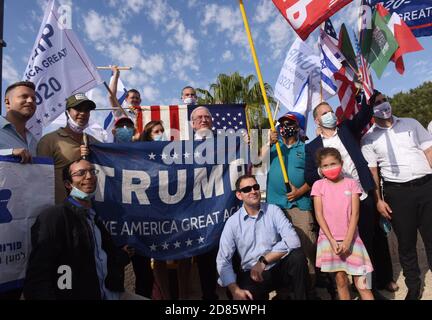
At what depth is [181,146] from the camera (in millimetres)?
3791

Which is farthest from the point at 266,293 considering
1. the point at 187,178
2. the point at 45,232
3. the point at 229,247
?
the point at 45,232

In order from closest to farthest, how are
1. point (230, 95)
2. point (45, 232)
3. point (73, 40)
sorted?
1. point (45, 232)
2. point (73, 40)
3. point (230, 95)

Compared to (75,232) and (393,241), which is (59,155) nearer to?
(75,232)

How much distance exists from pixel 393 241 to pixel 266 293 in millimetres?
3809

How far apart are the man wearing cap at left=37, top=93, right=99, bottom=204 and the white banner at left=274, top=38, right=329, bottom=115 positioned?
15.3 feet

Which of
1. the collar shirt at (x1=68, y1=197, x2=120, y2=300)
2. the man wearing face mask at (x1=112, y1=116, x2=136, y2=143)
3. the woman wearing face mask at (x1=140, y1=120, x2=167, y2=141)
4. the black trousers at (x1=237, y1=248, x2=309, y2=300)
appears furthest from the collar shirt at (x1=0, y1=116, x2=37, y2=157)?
the black trousers at (x1=237, y1=248, x2=309, y2=300)

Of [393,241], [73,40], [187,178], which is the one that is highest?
[73,40]

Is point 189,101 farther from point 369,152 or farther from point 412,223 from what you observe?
point 412,223

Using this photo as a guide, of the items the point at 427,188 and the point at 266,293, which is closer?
the point at 266,293

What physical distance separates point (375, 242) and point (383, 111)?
180 cm

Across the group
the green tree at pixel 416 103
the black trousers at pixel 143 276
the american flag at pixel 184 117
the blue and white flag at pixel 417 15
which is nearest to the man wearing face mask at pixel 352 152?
the american flag at pixel 184 117

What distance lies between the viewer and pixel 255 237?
327 centimetres

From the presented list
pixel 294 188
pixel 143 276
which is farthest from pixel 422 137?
pixel 143 276
